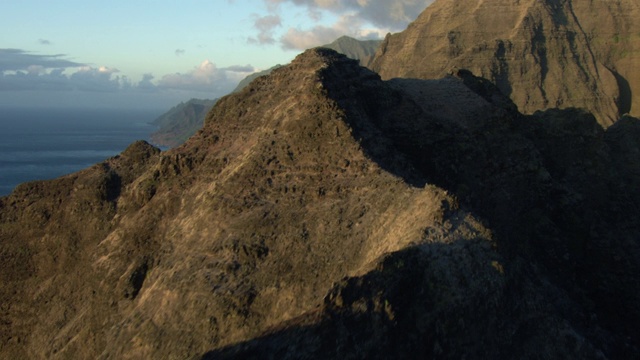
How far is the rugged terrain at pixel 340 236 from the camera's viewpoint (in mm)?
18141

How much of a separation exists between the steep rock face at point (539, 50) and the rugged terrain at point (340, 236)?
201 ft

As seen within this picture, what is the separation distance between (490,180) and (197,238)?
648 inches

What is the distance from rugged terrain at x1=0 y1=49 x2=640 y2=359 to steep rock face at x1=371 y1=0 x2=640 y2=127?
61.4m

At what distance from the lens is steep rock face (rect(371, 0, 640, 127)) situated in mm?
97812

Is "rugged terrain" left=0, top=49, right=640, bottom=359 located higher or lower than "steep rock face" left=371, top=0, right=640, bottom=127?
lower

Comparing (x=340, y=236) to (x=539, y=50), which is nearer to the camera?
(x=340, y=236)

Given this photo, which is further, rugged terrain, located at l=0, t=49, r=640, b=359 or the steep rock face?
the steep rock face

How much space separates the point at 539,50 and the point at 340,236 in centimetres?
9332

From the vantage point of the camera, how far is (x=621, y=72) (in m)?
105

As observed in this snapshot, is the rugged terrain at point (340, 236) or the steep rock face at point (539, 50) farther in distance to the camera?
the steep rock face at point (539, 50)

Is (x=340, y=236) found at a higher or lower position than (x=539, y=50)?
lower

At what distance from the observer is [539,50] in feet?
335

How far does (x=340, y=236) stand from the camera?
22.0 metres

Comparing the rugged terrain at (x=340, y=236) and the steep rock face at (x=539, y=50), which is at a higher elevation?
the steep rock face at (x=539, y=50)
